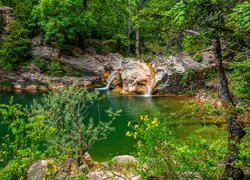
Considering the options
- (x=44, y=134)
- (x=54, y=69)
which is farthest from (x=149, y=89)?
(x=44, y=134)

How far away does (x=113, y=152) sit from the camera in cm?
805

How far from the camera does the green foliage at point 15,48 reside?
73.2 feet

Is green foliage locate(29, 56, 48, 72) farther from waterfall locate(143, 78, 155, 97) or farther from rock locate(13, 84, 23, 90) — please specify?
waterfall locate(143, 78, 155, 97)

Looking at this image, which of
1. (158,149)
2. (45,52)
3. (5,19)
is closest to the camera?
(158,149)

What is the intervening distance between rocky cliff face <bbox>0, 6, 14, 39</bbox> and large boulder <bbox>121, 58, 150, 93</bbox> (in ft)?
42.8

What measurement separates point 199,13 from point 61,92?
4.21 metres

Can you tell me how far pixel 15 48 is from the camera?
2253 centimetres

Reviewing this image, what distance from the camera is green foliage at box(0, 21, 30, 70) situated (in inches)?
878

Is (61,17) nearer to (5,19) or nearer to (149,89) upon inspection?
(5,19)

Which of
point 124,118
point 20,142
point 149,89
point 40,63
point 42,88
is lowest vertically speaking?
point 124,118

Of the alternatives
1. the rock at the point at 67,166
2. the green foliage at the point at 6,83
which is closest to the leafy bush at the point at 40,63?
the green foliage at the point at 6,83

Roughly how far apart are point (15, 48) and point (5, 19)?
4.30m

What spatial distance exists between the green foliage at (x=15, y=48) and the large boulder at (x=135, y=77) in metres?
10.0

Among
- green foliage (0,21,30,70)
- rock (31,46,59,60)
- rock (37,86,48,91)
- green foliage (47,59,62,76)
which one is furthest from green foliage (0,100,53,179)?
rock (31,46,59,60)
